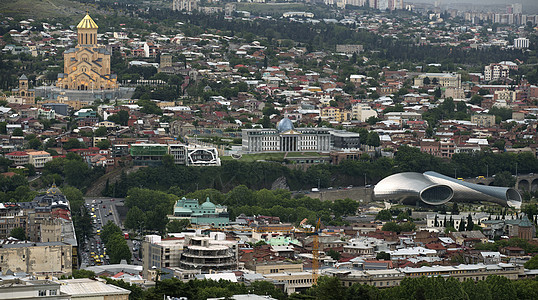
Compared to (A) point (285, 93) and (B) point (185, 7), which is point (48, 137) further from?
(B) point (185, 7)

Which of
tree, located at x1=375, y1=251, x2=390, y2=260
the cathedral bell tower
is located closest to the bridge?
tree, located at x1=375, y1=251, x2=390, y2=260

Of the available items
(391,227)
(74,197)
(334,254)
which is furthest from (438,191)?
(334,254)

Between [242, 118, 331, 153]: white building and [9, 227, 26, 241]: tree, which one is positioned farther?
[242, 118, 331, 153]: white building

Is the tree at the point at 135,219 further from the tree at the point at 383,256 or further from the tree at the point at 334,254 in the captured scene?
the tree at the point at 383,256

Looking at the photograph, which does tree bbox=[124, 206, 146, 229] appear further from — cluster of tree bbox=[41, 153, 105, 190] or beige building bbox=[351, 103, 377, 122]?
beige building bbox=[351, 103, 377, 122]

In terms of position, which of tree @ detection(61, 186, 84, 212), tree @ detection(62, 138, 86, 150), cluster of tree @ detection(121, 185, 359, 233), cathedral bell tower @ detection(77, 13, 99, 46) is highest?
cathedral bell tower @ detection(77, 13, 99, 46)

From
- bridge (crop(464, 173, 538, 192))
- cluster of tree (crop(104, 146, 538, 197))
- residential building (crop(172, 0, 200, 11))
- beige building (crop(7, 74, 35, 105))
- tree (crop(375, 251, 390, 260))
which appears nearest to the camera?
tree (crop(375, 251, 390, 260))

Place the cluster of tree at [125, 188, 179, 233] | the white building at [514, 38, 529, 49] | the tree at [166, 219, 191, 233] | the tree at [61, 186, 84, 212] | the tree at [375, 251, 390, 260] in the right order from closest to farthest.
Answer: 1. the tree at [375, 251, 390, 260]
2. the tree at [166, 219, 191, 233]
3. the cluster of tree at [125, 188, 179, 233]
4. the tree at [61, 186, 84, 212]
5. the white building at [514, 38, 529, 49]
